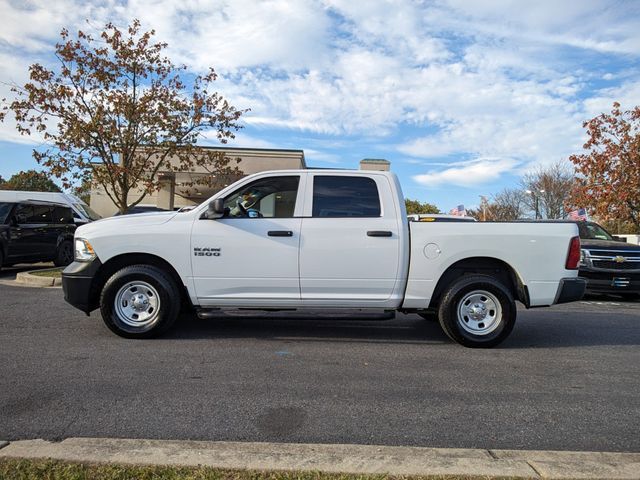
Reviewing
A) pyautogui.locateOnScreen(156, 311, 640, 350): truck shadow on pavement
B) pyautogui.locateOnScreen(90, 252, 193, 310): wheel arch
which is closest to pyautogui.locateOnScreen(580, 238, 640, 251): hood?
pyautogui.locateOnScreen(156, 311, 640, 350): truck shadow on pavement

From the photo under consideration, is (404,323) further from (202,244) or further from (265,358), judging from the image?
(202,244)

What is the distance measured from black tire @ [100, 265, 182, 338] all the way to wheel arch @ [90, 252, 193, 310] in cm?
9

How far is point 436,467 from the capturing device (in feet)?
9.39

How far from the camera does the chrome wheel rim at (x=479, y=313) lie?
5.84 metres

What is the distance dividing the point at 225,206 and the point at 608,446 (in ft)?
14.2

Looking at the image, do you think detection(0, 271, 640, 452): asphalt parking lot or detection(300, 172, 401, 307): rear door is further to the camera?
detection(300, 172, 401, 307): rear door

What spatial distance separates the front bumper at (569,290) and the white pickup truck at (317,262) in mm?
14

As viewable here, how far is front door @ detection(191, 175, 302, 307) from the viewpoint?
5.73m

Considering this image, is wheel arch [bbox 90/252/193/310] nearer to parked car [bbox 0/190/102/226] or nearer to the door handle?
the door handle

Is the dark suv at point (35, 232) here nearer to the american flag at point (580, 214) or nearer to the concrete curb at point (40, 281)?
the concrete curb at point (40, 281)

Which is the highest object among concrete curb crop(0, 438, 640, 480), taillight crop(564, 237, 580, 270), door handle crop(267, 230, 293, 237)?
door handle crop(267, 230, 293, 237)

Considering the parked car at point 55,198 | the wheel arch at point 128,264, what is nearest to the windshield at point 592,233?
the wheel arch at point 128,264

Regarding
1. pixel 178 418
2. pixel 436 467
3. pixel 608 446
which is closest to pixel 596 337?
pixel 608 446

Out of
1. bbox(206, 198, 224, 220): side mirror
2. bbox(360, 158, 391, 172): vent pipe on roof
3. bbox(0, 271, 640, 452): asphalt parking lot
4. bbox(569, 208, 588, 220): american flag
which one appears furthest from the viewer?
bbox(360, 158, 391, 172): vent pipe on roof
